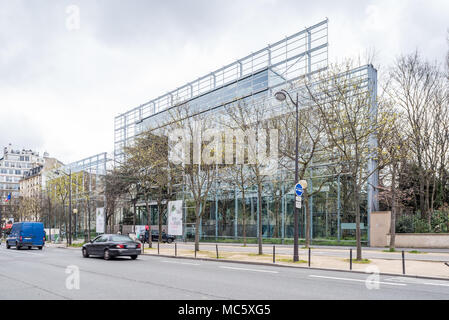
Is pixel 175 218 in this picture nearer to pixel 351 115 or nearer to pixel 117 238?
pixel 117 238

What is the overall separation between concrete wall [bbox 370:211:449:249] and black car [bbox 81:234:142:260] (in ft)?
57.0

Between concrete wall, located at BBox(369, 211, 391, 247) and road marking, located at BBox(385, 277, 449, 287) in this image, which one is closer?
road marking, located at BBox(385, 277, 449, 287)

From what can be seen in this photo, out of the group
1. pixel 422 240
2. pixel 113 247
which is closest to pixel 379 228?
pixel 422 240

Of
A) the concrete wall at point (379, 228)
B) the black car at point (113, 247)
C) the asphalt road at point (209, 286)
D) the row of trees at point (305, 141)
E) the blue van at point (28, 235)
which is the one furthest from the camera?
the blue van at point (28, 235)

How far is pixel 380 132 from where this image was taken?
2120 centimetres

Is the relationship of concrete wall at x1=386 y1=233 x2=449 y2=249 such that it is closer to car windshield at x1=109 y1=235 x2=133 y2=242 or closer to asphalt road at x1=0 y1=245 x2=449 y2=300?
asphalt road at x1=0 y1=245 x2=449 y2=300

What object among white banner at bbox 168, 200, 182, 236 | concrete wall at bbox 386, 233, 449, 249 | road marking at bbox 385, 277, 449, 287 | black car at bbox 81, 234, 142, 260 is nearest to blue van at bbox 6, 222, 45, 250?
white banner at bbox 168, 200, 182, 236

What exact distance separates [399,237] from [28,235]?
94.9ft

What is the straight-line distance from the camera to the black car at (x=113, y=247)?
21.1m

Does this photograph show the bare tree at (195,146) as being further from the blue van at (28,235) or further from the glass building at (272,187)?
the blue van at (28,235)

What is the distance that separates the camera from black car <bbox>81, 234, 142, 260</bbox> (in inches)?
832

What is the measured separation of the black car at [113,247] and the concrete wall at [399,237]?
17384 millimetres

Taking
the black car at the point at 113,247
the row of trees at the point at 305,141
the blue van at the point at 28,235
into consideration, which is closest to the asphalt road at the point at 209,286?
the black car at the point at 113,247

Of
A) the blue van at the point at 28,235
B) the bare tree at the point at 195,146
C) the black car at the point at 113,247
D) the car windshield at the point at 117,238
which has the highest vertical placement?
the bare tree at the point at 195,146
